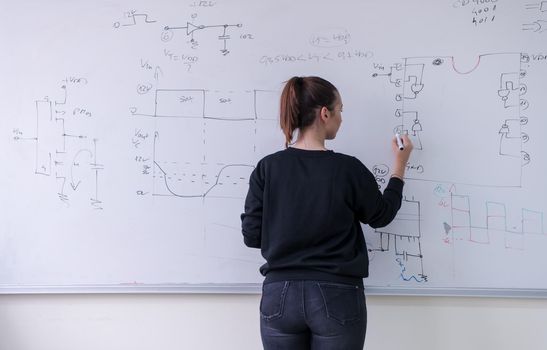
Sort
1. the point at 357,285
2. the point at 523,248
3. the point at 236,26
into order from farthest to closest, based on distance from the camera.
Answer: the point at 236,26 < the point at 523,248 < the point at 357,285

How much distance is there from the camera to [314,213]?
1.38 m

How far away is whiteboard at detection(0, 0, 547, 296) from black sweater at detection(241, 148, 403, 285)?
16.3 inches

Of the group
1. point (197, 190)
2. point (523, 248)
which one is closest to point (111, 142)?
point (197, 190)

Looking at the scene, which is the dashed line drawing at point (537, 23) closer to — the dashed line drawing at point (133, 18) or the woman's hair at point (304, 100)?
the woman's hair at point (304, 100)

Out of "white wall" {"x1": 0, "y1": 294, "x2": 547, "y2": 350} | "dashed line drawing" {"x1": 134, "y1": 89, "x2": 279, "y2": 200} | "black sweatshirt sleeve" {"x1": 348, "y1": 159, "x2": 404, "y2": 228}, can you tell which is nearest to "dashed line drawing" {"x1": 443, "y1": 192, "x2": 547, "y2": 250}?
"white wall" {"x1": 0, "y1": 294, "x2": 547, "y2": 350}

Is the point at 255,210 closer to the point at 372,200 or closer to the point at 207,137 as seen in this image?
the point at 372,200

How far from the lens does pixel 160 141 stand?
1.91 metres

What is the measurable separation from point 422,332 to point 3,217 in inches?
73.3

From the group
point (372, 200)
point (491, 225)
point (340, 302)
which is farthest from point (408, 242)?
point (340, 302)

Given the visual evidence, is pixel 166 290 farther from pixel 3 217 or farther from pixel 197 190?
pixel 3 217

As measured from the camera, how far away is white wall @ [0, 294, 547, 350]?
1.82 m

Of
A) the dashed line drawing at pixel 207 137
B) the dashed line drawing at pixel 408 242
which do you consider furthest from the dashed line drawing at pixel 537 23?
the dashed line drawing at pixel 207 137

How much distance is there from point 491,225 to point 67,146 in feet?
5.93

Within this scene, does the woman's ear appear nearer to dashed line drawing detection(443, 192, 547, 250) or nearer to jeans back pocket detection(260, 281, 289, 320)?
jeans back pocket detection(260, 281, 289, 320)
